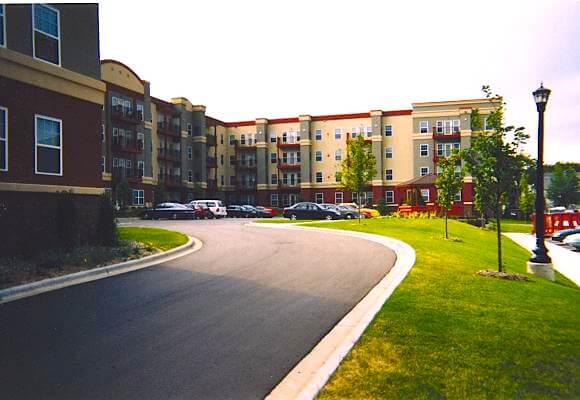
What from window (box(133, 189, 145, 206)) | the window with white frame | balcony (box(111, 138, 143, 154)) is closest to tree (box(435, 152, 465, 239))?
the window with white frame

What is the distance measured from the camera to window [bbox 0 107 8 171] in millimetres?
11820

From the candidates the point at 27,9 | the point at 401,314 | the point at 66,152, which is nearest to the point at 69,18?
the point at 27,9

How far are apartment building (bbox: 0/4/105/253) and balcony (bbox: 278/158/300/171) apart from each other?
159ft

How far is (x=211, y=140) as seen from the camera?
6066cm

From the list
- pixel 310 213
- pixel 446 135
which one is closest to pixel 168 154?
pixel 310 213

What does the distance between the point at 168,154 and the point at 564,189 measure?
241 feet

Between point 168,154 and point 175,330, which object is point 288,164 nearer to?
point 168,154


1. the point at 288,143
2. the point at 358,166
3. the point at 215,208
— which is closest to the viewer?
the point at 358,166

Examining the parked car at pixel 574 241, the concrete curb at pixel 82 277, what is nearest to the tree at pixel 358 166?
the parked car at pixel 574 241

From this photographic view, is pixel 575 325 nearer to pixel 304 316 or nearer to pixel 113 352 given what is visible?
pixel 304 316

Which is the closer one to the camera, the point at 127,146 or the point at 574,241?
the point at 574,241

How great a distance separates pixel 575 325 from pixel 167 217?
33617 millimetres

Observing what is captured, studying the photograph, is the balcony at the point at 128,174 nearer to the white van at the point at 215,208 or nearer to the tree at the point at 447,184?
the white van at the point at 215,208

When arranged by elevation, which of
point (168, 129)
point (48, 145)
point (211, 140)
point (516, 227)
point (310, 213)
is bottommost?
point (516, 227)
